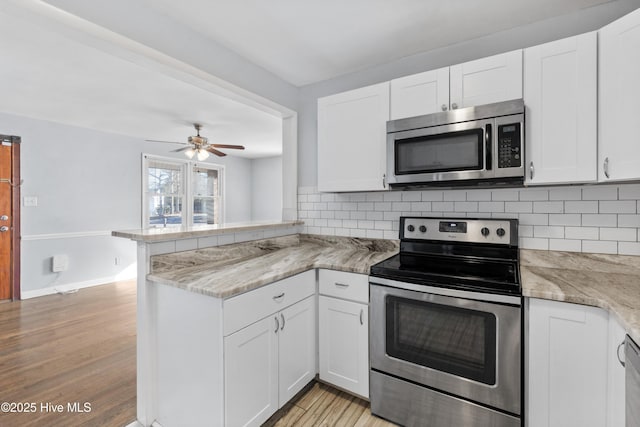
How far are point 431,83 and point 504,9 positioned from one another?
59cm

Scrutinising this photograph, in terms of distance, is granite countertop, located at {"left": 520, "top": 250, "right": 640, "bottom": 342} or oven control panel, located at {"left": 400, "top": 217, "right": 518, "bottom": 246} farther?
oven control panel, located at {"left": 400, "top": 217, "right": 518, "bottom": 246}

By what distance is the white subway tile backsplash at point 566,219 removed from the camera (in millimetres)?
1758

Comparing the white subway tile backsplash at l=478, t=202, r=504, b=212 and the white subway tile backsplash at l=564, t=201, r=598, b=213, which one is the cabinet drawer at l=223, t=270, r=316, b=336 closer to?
the white subway tile backsplash at l=478, t=202, r=504, b=212

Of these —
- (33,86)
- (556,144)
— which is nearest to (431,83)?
(556,144)

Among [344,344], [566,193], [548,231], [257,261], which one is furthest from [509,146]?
[257,261]

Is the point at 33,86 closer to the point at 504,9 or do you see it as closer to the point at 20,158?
the point at 20,158

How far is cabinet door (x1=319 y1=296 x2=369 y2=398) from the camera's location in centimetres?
179

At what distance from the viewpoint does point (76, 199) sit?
448 cm

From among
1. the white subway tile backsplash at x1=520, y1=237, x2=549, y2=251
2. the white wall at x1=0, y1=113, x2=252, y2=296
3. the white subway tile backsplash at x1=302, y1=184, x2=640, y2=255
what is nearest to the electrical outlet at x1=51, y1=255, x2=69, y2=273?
the white wall at x1=0, y1=113, x2=252, y2=296

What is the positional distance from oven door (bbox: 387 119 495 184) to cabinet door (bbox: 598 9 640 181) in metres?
0.48

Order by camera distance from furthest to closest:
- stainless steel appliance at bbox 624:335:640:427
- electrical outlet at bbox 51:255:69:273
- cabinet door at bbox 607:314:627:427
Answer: electrical outlet at bbox 51:255:69:273 < cabinet door at bbox 607:314:627:427 < stainless steel appliance at bbox 624:335:640:427

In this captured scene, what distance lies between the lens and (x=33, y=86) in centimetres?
300

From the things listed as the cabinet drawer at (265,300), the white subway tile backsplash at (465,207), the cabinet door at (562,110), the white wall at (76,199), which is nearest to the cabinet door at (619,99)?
the cabinet door at (562,110)

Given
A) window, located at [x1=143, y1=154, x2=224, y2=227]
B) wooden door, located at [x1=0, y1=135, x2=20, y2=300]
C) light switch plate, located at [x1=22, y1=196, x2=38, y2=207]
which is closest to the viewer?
wooden door, located at [x1=0, y1=135, x2=20, y2=300]
